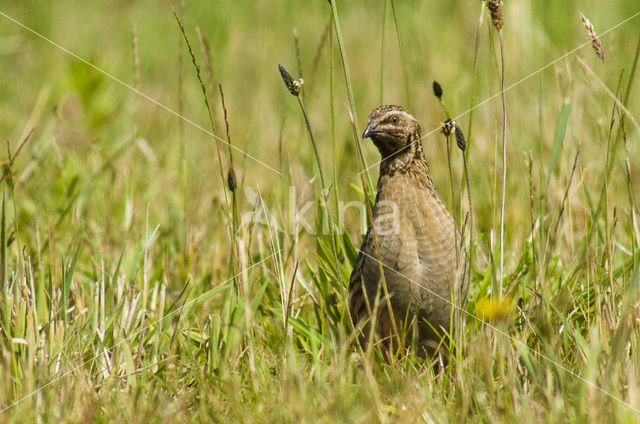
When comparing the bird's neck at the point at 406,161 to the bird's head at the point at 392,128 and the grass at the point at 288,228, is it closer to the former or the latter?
the bird's head at the point at 392,128

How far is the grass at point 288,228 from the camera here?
2.63 m

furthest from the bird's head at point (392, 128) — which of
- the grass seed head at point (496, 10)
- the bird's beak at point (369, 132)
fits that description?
the grass seed head at point (496, 10)

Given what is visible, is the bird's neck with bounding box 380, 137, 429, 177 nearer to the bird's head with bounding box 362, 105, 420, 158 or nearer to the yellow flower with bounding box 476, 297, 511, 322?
the bird's head with bounding box 362, 105, 420, 158

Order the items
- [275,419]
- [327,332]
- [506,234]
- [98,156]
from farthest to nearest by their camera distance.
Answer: [98,156] → [506,234] → [327,332] → [275,419]

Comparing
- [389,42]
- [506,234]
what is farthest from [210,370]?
[389,42]

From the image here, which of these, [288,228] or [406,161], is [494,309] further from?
[288,228]

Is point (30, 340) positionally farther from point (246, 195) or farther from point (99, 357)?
point (246, 195)

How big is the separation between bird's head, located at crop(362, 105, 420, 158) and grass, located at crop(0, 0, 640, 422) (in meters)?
0.09

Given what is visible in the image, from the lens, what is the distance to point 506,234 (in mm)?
4320

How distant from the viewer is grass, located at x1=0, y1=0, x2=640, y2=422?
8.63 ft

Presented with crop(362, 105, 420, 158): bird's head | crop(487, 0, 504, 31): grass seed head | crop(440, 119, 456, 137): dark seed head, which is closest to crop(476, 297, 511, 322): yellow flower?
crop(440, 119, 456, 137): dark seed head

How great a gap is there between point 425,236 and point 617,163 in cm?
186

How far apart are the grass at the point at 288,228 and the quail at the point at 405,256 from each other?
120 mm

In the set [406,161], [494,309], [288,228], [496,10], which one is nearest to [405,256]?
[406,161]
